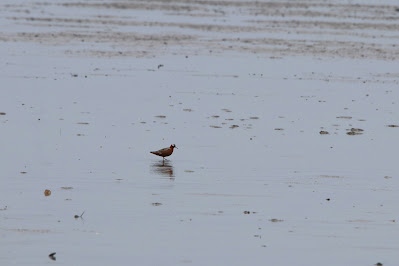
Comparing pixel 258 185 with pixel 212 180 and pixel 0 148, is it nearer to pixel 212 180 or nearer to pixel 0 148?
pixel 212 180

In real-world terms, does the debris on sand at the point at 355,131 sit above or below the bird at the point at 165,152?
above

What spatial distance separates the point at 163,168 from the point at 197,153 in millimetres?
1677

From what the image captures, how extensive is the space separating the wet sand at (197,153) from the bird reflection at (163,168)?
40mm

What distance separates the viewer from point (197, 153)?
20609 mm

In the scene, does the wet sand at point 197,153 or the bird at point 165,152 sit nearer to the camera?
the wet sand at point 197,153

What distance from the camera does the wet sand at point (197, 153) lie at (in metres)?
13.6

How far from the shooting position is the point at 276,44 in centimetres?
4900

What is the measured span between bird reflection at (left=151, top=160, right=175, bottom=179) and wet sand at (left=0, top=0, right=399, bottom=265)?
0.13 feet

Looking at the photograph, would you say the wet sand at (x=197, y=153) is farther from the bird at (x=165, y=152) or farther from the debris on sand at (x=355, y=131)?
the bird at (x=165, y=152)

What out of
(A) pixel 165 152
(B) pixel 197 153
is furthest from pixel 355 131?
(A) pixel 165 152

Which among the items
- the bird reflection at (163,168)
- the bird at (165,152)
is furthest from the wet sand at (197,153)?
the bird at (165,152)

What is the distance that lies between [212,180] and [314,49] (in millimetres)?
30078

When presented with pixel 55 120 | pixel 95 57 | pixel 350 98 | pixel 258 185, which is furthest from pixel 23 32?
pixel 258 185

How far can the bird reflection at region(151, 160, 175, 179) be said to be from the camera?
1848cm
